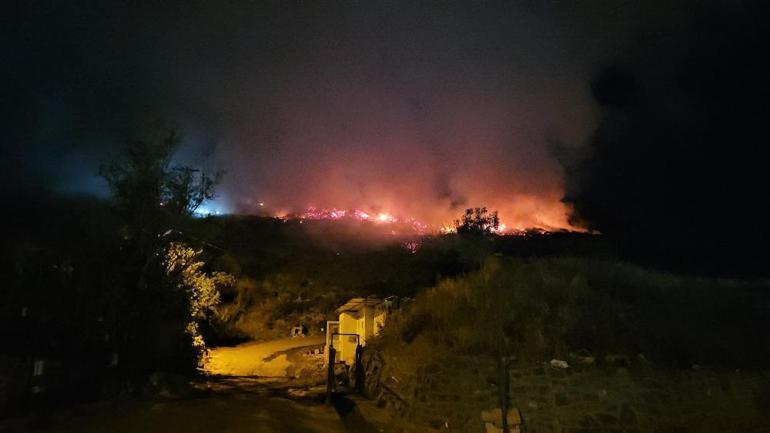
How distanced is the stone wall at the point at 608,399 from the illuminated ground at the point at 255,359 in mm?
10210

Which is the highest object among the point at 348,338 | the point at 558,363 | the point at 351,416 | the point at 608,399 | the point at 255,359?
the point at 558,363

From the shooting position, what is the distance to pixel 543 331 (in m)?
11.2

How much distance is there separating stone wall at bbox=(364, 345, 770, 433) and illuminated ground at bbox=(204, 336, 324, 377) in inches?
402

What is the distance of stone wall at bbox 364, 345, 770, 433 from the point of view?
9.79 m

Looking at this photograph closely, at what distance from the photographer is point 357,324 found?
57.1ft

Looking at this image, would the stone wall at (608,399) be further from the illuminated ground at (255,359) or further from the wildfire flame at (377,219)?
the wildfire flame at (377,219)

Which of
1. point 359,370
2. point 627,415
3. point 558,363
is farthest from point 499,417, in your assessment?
point 359,370

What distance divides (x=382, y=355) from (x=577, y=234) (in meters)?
35.2

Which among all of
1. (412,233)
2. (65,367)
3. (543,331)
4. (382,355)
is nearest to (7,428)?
(65,367)

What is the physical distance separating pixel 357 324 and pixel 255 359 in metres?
7.62

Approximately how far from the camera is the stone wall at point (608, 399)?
9.79 metres

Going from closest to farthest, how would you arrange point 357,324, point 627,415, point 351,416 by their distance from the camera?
point 627,415 → point 351,416 → point 357,324

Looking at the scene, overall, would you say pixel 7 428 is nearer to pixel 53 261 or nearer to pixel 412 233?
pixel 53 261

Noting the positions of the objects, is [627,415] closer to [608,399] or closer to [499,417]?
[608,399]
